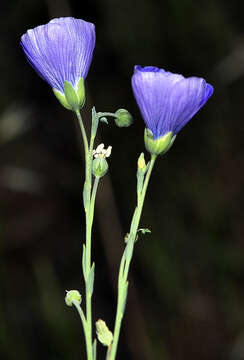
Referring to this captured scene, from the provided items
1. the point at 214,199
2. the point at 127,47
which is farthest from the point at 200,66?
the point at 214,199

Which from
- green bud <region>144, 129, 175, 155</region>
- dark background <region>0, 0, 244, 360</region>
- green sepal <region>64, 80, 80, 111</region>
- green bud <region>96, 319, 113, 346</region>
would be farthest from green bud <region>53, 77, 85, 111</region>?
dark background <region>0, 0, 244, 360</region>

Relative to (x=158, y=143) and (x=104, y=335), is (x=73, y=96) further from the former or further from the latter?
(x=104, y=335)

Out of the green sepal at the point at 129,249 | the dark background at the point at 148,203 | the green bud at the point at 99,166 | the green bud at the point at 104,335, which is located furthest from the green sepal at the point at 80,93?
the dark background at the point at 148,203

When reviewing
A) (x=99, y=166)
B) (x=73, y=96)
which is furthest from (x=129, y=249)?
(x=73, y=96)

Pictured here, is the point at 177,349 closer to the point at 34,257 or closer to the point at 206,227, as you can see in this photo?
the point at 206,227

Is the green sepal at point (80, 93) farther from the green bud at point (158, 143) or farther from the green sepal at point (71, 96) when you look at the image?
the green bud at point (158, 143)

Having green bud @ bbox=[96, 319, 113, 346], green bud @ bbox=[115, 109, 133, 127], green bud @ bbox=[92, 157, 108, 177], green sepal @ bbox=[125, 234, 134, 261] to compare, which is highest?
green bud @ bbox=[115, 109, 133, 127]

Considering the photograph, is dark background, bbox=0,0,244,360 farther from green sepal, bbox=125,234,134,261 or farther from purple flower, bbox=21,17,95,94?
green sepal, bbox=125,234,134,261
